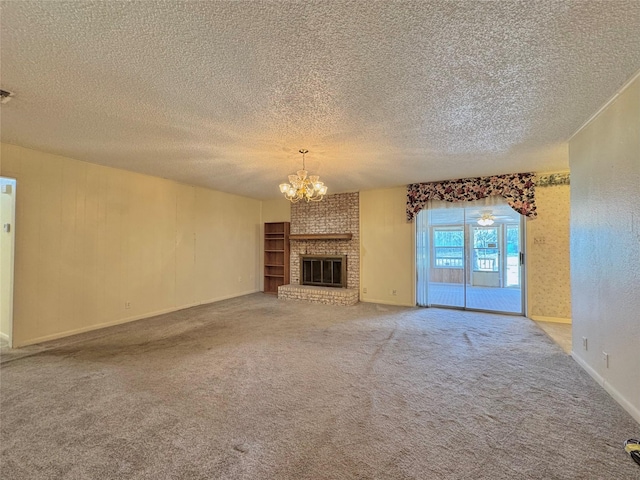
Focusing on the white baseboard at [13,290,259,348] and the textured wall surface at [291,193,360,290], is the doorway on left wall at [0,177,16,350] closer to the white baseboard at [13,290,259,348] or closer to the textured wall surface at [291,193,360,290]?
the white baseboard at [13,290,259,348]

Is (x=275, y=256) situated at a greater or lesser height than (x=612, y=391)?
greater

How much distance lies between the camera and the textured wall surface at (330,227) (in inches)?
252

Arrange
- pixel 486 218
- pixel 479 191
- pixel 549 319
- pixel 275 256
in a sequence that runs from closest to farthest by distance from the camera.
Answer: pixel 549 319 < pixel 479 191 < pixel 486 218 < pixel 275 256

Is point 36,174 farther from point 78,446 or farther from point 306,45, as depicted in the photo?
point 306,45

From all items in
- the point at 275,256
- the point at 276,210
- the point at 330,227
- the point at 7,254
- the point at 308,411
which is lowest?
the point at 308,411

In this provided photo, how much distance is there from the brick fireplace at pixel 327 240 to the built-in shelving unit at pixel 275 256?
18 cm

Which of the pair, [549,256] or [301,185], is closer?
[301,185]

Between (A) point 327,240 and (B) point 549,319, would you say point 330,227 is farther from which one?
(B) point 549,319

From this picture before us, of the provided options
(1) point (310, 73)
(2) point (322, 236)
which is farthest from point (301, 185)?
(2) point (322, 236)

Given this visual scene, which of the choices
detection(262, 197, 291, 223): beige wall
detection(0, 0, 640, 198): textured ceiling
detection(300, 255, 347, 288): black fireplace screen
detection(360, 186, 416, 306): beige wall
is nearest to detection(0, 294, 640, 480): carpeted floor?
detection(360, 186, 416, 306): beige wall

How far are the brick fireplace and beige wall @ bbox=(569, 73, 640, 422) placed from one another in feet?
12.5

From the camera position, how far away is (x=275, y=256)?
24.9ft

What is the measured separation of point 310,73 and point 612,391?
3.49 meters

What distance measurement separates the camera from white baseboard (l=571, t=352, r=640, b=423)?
2.03 m
